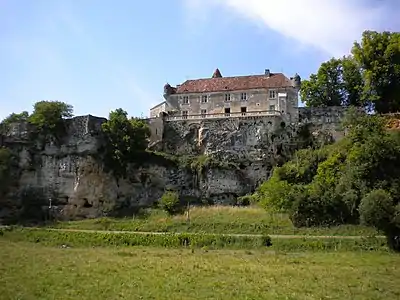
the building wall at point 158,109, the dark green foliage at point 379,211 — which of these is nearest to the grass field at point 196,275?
the dark green foliage at point 379,211

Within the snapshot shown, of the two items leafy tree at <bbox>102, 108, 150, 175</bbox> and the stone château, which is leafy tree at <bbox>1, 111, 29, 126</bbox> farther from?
the stone château

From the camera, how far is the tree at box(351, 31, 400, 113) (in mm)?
56281

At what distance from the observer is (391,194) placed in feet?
125

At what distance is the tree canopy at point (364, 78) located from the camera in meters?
56.5

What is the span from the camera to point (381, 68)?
56.2 metres

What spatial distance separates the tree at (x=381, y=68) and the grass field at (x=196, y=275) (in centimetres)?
3041

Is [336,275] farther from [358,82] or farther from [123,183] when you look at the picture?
[358,82]

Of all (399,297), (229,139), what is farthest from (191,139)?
(399,297)

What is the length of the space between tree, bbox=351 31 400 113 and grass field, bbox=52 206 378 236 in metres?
21.7

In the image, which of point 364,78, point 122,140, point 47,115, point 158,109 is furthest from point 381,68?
point 47,115

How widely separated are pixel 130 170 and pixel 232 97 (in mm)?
16422

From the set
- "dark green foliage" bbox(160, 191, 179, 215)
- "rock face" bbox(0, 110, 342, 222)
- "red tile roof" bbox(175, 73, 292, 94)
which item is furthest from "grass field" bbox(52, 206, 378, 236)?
"red tile roof" bbox(175, 73, 292, 94)

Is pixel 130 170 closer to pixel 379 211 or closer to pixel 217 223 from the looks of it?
pixel 217 223

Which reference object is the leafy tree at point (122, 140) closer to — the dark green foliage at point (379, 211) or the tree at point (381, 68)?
the tree at point (381, 68)
